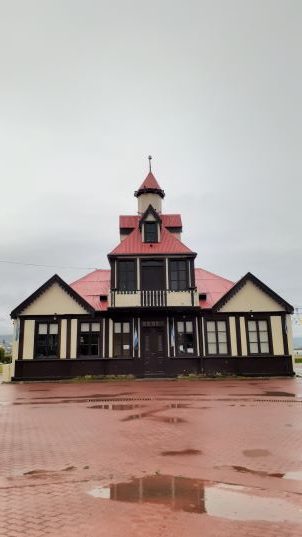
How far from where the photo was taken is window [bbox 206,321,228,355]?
2675 cm

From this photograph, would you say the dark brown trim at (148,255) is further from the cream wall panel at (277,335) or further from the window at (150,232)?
the cream wall panel at (277,335)

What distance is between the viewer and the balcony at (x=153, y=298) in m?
26.6

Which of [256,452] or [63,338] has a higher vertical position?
[63,338]

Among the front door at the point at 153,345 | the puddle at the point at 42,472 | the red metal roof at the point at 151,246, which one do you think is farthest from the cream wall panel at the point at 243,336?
the puddle at the point at 42,472

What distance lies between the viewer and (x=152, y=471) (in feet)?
22.5

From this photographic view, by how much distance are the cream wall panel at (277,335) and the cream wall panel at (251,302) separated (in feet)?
2.23

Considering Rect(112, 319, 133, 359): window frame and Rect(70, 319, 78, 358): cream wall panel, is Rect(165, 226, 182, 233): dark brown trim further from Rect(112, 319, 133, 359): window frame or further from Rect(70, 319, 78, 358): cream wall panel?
Rect(70, 319, 78, 358): cream wall panel

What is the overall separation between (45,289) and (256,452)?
21.2 m

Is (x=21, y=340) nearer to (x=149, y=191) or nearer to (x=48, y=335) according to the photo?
(x=48, y=335)

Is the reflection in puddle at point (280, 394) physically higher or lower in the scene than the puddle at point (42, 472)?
higher

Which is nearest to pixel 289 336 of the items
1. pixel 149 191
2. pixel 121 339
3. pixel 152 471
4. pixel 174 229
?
pixel 121 339

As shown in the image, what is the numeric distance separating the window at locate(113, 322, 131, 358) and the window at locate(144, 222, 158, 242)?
588 centimetres

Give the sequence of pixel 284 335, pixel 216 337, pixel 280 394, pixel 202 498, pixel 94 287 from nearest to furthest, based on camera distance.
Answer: pixel 202 498
pixel 280 394
pixel 284 335
pixel 216 337
pixel 94 287

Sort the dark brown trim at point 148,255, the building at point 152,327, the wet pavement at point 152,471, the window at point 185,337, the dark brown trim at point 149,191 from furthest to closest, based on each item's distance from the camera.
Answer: the dark brown trim at point 149,191, the dark brown trim at point 148,255, the window at point 185,337, the building at point 152,327, the wet pavement at point 152,471
